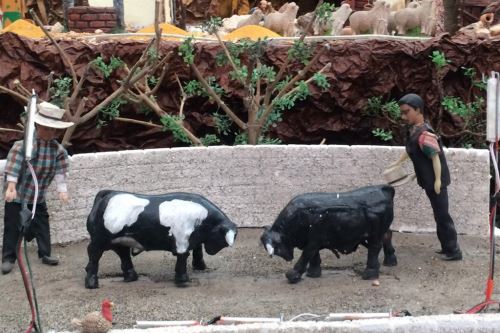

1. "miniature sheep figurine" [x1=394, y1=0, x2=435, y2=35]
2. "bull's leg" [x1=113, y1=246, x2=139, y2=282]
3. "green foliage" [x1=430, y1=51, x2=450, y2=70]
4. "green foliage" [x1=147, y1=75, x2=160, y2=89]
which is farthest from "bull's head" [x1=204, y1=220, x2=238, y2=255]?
"miniature sheep figurine" [x1=394, y1=0, x2=435, y2=35]

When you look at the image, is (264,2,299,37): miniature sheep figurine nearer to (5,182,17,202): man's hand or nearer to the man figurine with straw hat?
the man figurine with straw hat

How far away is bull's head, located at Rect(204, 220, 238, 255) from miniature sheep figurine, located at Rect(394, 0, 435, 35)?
7.47m

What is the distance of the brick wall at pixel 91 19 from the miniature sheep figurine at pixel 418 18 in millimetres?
5022

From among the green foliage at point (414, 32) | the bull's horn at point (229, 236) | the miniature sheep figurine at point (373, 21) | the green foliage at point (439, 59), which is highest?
the miniature sheep figurine at point (373, 21)

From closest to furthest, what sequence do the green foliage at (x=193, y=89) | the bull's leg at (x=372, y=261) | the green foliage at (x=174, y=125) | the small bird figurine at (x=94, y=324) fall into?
the small bird figurine at (x=94, y=324), the bull's leg at (x=372, y=261), the green foliage at (x=174, y=125), the green foliage at (x=193, y=89)

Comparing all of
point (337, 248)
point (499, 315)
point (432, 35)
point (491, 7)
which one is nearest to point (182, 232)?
point (337, 248)

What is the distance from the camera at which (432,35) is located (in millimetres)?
12547

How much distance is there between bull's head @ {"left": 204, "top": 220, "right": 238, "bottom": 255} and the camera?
20.6 feet

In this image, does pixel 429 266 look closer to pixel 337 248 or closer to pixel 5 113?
pixel 337 248

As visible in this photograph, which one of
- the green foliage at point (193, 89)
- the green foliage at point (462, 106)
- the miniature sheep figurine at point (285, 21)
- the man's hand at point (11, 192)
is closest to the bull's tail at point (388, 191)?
the man's hand at point (11, 192)

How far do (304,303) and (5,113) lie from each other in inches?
289

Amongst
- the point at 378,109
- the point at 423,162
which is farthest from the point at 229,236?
the point at 378,109

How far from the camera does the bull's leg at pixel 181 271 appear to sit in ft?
20.9

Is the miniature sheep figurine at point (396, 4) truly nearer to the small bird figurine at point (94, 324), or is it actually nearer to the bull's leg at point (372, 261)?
the bull's leg at point (372, 261)
